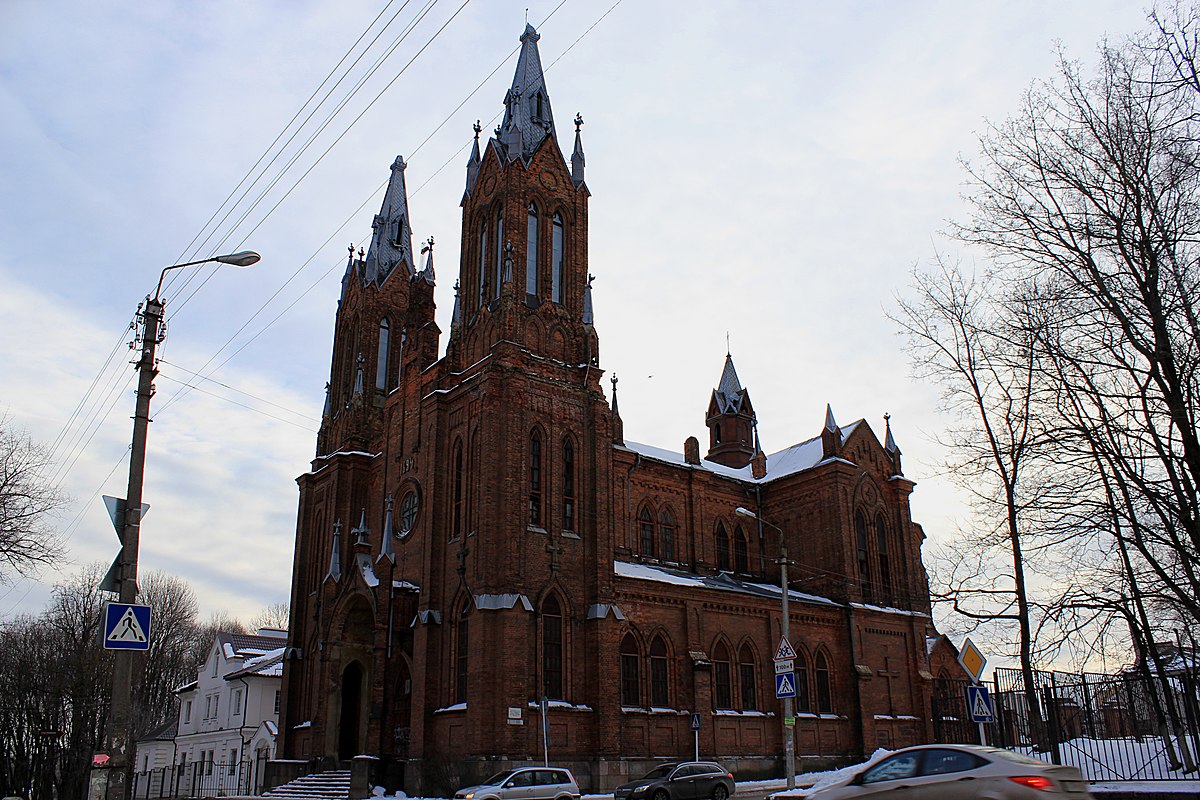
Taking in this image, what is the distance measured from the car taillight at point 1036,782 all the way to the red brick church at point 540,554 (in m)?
18.8

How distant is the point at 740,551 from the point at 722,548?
1194 millimetres

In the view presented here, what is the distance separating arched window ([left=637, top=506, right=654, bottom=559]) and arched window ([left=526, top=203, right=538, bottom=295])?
11980 millimetres

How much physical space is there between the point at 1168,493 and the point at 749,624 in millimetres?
22652

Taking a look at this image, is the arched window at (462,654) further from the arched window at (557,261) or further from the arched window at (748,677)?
the arched window at (557,261)

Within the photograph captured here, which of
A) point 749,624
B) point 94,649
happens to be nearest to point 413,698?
point 749,624

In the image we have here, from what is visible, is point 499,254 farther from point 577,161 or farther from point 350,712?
point 350,712

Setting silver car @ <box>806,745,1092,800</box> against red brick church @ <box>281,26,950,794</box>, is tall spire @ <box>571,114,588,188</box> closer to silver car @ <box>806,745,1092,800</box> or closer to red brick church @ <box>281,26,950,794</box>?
red brick church @ <box>281,26,950,794</box>

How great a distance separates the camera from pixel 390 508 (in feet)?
119

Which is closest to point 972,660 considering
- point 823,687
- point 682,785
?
point 682,785

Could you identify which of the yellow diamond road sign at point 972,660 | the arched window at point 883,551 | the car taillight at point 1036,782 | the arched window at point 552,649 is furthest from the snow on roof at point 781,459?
the car taillight at point 1036,782

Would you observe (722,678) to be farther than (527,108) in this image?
No

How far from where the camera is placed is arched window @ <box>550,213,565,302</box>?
123ft

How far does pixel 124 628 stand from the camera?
14.2 m

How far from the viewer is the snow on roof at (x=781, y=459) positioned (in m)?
46.0
